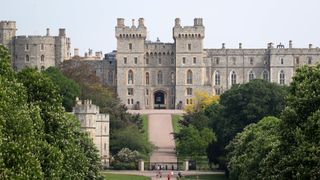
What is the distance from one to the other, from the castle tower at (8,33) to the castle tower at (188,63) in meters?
16.2

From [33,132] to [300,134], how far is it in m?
7.76

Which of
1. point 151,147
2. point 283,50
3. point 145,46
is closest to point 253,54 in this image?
point 283,50

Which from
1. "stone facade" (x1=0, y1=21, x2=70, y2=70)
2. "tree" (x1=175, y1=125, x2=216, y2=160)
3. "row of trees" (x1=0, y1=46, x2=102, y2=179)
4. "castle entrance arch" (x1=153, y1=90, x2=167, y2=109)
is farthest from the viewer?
"stone facade" (x1=0, y1=21, x2=70, y2=70)

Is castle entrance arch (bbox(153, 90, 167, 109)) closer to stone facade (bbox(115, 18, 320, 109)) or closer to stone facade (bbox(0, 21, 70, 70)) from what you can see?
stone facade (bbox(115, 18, 320, 109))

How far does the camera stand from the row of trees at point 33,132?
80.0 ft

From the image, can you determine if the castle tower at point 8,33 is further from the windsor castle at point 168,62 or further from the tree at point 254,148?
the tree at point 254,148

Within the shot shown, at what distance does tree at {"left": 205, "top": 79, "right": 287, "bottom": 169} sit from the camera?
62831mm

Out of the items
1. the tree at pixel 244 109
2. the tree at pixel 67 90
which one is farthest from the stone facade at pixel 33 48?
the tree at pixel 244 109

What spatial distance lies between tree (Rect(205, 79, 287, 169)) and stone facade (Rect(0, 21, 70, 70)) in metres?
38.5

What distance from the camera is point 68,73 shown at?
88.4 metres

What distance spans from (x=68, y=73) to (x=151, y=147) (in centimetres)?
1997

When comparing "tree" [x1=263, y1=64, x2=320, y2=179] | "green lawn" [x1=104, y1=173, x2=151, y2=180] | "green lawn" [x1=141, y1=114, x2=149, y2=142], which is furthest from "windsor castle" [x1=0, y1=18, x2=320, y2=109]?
"tree" [x1=263, y1=64, x2=320, y2=179]

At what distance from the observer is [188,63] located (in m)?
98.0

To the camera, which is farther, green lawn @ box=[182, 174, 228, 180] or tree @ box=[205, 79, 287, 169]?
tree @ box=[205, 79, 287, 169]
